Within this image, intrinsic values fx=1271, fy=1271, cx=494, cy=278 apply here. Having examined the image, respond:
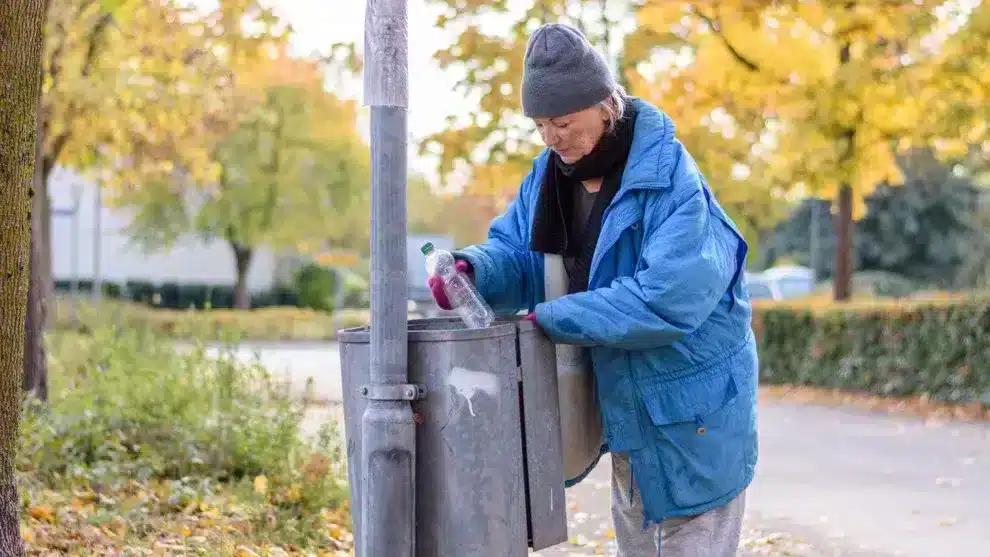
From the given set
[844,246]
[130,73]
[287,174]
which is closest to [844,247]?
[844,246]

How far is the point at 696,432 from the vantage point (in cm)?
329

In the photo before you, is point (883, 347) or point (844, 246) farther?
point (844, 246)

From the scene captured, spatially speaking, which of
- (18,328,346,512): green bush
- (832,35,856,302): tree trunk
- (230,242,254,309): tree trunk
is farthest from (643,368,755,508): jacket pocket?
(230,242,254,309): tree trunk

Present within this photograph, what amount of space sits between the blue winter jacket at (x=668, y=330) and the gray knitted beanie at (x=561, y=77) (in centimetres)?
21

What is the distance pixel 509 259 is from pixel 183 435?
3864 mm

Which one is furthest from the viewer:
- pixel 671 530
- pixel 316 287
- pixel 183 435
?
pixel 316 287

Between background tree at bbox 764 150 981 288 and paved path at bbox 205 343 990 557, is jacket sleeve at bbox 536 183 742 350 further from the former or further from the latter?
background tree at bbox 764 150 981 288

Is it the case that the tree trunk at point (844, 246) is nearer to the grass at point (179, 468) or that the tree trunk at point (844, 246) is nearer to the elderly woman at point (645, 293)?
the grass at point (179, 468)

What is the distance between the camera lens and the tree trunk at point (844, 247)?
17.1 metres

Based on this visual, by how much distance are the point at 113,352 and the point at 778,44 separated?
29.1ft

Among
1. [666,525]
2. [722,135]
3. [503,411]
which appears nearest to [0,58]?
[503,411]

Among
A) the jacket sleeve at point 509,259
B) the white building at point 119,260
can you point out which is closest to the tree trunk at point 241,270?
the white building at point 119,260

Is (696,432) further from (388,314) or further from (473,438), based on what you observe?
(388,314)

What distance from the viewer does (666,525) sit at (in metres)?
3.48
